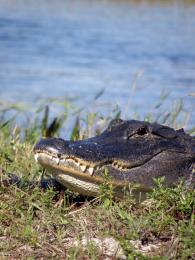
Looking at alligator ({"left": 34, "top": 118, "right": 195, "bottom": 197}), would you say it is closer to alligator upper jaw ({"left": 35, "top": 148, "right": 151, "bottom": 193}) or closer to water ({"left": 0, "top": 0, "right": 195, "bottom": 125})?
alligator upper jaw ({"left": 35, "top": 148, "right": 151, "bottom": 193})

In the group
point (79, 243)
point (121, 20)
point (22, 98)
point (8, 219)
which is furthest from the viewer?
point (121, 20)

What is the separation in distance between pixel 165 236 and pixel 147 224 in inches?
4.6

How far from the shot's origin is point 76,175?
4.41 metres

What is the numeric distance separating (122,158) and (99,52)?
12668 millimetres

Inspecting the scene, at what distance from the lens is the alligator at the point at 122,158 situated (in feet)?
14.4

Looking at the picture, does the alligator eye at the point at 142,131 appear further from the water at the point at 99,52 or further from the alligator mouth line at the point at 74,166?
the water at the point at 99,52

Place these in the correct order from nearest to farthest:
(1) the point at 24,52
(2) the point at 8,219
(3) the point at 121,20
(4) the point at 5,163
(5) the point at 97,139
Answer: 1. (2) the point at 8,219
2. (5) the point at 97,139
3. (4) the point at 5,163
4. (1) the point at 24,52
5. (3) the point at 121,20

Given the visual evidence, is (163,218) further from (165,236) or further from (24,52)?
(24,52)

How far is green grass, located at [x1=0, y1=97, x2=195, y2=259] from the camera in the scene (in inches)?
151

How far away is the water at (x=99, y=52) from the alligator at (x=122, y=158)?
292 cm

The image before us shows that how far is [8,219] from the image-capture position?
14.2ft

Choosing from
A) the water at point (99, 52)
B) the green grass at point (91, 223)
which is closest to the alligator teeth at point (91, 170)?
the green grass at point (91, 223)

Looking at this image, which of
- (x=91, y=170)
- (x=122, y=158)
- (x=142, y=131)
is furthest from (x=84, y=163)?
(x=142, y=131)

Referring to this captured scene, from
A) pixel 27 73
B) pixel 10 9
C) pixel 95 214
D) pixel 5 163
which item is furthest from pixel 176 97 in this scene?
pixel 10 9
